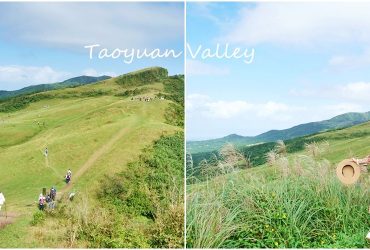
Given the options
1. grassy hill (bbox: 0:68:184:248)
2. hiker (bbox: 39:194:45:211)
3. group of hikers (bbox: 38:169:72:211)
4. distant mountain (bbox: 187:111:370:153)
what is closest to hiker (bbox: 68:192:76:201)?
grassy hill (bbox: 0:68:184:248)

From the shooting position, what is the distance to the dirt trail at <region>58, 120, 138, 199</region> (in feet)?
28.7

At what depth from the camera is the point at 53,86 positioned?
9.33 metres

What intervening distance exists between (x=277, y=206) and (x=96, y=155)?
8.45ft

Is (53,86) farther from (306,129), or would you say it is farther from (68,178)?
(306,129)

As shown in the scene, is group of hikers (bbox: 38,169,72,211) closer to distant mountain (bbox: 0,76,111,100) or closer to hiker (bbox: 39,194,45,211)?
hiker (bbox: 39,194,45,211)

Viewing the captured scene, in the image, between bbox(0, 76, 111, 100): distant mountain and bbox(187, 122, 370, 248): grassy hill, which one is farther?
bbox(0, 76, 111, 100): distant mountain

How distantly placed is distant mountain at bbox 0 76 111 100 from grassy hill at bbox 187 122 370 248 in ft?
6.32

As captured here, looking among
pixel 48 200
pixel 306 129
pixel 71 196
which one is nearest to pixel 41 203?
pixel 48 200

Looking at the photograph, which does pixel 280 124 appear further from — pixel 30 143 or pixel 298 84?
pixel 30 143

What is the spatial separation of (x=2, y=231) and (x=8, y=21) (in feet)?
9.37

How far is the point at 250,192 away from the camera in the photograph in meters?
8.46

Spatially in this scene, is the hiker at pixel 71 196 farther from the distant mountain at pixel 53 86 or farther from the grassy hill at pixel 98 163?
the distant mountain at pixel 53 86

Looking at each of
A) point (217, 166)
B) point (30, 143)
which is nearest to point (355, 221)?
point (217, 166)

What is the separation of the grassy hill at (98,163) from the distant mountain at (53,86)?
75 millimetres
